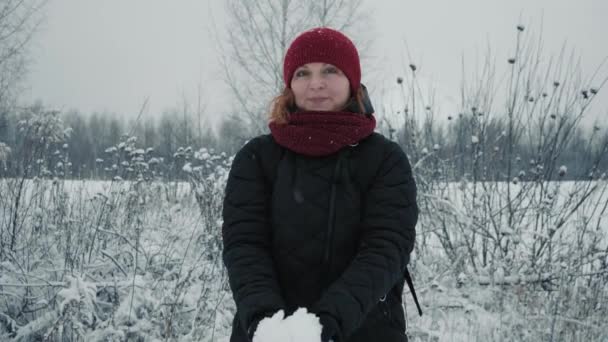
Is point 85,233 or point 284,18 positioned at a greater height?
point 284,18

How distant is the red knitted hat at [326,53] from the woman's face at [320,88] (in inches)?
0.7

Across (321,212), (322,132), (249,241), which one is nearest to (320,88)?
(322,132)

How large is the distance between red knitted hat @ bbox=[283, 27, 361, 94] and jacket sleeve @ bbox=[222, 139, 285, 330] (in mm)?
306

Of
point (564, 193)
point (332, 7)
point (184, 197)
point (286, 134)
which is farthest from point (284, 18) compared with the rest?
point (286, 134)

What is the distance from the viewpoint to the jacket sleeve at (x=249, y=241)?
A: 1.01 metres

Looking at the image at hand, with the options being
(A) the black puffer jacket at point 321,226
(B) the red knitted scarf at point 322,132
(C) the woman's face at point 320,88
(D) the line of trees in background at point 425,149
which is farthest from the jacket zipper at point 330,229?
(D) the line of trees in background at point 425,149

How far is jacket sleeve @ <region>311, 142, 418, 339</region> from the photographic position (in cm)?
96

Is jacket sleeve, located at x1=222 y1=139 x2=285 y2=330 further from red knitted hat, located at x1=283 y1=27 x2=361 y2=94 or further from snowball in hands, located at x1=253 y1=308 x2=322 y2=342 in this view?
red knitted hat, located at x1=283 y1=27 x2=361 y2=94

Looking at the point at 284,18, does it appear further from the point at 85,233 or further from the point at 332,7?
the point at 85,233

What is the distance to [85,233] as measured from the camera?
3.25 m

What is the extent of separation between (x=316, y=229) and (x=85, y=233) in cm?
275

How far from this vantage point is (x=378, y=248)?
1.07 m

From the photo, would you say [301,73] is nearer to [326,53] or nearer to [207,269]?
[326,53]

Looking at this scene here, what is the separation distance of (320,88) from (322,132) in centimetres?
16
